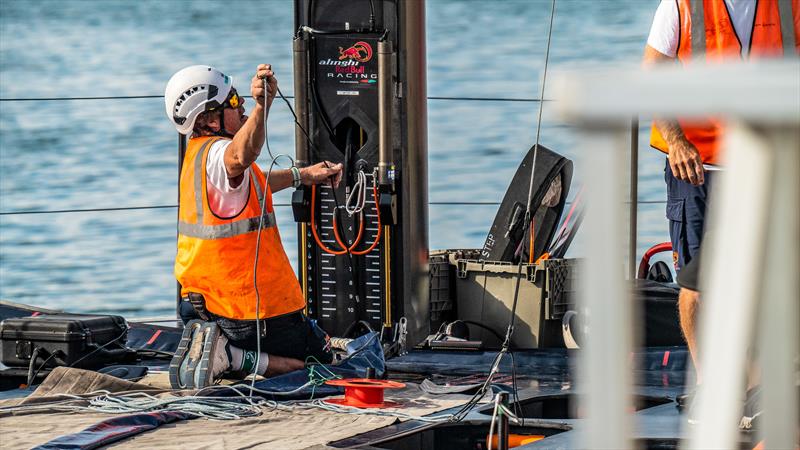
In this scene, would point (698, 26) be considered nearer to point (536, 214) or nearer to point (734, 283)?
point (536, 214)

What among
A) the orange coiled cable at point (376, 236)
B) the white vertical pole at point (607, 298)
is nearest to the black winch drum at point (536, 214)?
the orange coiled cable at point (376, 236)

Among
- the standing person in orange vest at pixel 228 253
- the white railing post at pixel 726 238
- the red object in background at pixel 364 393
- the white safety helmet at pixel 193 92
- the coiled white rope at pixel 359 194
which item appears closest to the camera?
the white railing post at pixel 726 238

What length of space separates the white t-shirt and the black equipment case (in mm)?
1888

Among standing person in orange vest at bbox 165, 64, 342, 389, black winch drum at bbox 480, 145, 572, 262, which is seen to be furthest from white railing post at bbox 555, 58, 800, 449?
black winch drum at bbox 480, 145, 572, 262

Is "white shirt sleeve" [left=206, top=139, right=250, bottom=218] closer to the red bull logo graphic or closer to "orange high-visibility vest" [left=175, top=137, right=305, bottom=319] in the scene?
"orange high-visibility vest" [left=175, top=137, right=305, bottom=319]

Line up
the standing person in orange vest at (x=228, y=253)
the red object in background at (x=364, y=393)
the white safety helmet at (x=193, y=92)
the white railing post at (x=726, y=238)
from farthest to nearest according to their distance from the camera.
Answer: the white safety helmet at (x=193, y=92), the standing person in orange vest at (x=228, y=253), the red object in background at (x=364, y=393), the white railing post at (x=726, y=238)

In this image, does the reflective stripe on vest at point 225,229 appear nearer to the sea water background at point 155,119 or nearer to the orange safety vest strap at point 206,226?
the orange safety vest strap at point 206,226

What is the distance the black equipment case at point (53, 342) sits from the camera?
4.08 metres

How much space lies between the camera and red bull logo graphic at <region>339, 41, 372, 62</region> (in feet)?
14.7

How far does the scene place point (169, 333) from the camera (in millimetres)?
4660

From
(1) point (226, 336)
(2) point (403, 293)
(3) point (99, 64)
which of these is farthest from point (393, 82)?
Answer: (3) point (99, 64)

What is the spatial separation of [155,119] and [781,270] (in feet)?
56.6

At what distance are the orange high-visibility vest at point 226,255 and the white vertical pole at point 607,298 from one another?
10.4ft

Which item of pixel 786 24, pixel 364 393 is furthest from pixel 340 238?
pixel 786 24
